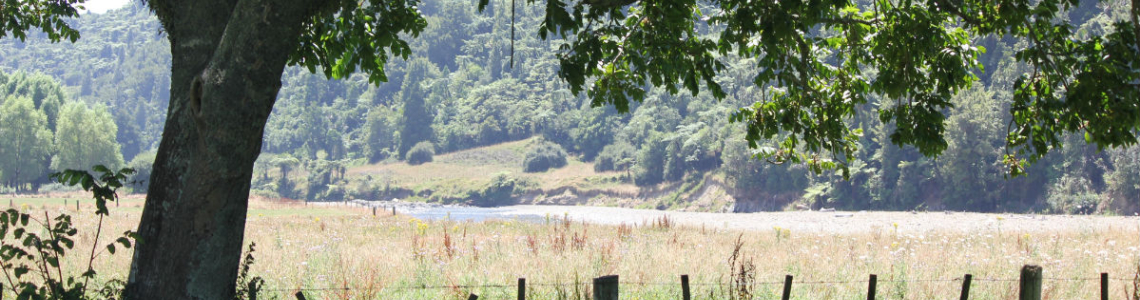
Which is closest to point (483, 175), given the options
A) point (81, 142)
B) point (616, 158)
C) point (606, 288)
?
point (616, 158)

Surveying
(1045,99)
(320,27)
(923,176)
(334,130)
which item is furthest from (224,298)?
(334,130)

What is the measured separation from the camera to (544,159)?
114125 millimetres

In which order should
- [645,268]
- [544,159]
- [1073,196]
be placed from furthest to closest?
[544,159] < [1073,196] < [645,268]

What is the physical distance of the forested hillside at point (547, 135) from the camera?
2448 inches

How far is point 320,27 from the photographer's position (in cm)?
647

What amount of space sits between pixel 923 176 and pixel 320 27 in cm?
6802

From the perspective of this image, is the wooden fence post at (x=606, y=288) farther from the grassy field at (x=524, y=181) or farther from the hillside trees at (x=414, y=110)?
the hillside trees at (x=414, y=110)

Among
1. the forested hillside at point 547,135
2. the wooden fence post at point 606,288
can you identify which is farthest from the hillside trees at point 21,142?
the wooden fence post at point 606,288

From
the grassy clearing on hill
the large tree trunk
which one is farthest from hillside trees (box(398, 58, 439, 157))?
the large tree trunk

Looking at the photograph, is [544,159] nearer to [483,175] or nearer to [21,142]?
[483,175]

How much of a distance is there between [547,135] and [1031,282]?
11987 centimetres

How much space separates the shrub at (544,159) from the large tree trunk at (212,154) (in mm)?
107760

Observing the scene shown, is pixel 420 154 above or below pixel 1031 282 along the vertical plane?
above

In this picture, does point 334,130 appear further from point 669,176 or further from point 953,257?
point 953,257
